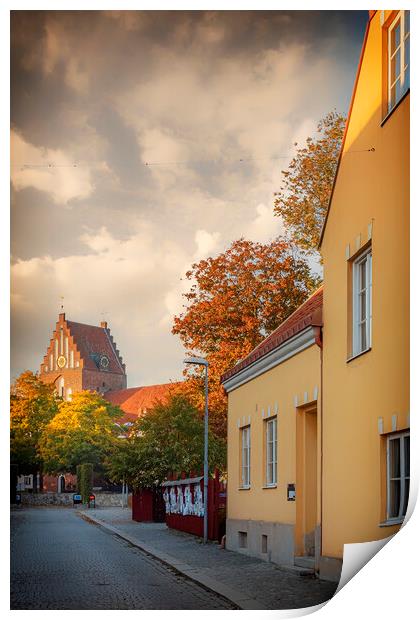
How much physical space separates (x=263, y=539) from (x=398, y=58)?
30.7ft

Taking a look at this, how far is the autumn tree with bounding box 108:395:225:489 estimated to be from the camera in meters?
35.2

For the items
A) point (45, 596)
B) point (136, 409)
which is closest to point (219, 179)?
point (45, 596)

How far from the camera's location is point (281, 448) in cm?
1520

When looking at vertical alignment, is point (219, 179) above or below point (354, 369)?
above

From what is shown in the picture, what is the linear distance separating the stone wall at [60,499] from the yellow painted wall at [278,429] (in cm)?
1652

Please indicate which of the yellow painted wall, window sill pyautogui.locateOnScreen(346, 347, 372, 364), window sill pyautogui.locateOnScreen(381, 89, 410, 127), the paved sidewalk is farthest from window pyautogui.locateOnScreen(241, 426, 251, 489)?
window sill pyautogui.locateOnScreen(381, 89, 410, 127)

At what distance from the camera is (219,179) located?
12.0 meters

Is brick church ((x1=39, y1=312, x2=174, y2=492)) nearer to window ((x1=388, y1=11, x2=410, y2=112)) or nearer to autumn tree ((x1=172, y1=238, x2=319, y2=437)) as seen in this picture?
autumn tree ((x1=172, y1=238, x2=319, y2=437))

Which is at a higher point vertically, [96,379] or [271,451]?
[96,379]

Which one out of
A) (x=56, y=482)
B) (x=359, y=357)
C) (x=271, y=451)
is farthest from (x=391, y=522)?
(x=56, y=482)

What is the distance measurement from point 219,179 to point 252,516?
7760 millimetres

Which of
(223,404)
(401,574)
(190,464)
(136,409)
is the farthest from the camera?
(136,409)

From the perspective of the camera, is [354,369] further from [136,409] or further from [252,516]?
[136,409]

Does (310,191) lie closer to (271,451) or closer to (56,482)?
(271,451)
